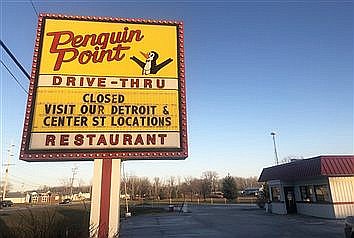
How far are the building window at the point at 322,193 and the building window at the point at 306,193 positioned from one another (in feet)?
3.35

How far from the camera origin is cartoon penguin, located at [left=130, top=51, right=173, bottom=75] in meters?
11.3

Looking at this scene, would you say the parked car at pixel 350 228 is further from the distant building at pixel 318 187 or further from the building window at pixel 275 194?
the building window at pixel 275 194

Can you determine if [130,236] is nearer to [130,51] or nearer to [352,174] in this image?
[130,51]

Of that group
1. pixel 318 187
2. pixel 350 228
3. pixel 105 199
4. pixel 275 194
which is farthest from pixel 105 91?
pixel 275 194

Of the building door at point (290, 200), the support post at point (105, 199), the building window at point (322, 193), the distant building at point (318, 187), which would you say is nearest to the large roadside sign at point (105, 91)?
the support post at point (105, 199)

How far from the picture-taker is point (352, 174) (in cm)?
2534

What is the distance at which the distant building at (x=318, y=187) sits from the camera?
25.0m

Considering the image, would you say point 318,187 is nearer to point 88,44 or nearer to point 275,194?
point 275,194

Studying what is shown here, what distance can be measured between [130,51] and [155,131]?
3.03 m

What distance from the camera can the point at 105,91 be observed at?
1068cm

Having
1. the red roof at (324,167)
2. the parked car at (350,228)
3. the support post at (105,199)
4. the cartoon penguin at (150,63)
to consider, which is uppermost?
the cartoon penguin at (150,63)

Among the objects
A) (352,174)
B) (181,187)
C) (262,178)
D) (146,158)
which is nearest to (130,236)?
(146,158)

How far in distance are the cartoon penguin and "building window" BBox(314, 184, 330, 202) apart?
20320 millimetres

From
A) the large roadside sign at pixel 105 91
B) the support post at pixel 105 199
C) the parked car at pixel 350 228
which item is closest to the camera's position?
the support post at pixel 105 199
